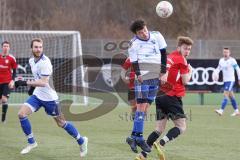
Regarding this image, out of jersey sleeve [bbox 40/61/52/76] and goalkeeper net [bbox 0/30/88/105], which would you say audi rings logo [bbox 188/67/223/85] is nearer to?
goalkeeper net [bbox 0/30/88/105]

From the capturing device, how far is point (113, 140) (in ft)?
45.1

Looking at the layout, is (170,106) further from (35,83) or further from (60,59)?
(60,59)

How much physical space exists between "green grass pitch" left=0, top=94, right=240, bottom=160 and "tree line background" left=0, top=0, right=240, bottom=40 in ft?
Answer: 105

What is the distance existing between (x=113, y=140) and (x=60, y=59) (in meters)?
14.6

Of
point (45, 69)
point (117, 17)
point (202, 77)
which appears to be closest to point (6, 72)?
point (45, 69)

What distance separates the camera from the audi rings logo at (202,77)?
31406 mm

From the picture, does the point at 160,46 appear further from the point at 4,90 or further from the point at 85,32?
the point at 85,32

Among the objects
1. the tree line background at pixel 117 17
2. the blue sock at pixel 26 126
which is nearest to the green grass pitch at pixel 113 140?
the blue sock at pixel 26 126

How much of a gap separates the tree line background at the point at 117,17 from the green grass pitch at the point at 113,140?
32.1m

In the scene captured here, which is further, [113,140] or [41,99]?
[113,140]

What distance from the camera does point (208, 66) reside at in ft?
Result: 105

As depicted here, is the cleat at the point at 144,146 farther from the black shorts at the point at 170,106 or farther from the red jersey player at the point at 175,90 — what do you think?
the black shorts at the point at 170,106

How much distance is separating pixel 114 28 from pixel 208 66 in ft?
72.4

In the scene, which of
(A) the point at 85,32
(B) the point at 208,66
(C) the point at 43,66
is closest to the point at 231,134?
(C) the point at 43,66
